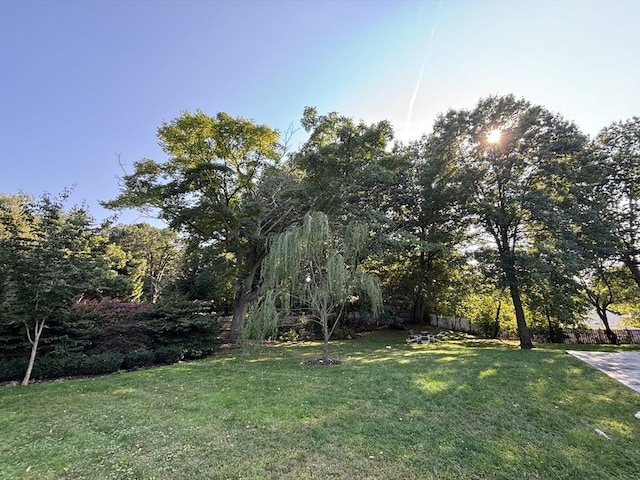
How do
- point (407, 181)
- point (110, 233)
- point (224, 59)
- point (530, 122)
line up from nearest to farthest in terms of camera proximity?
point (224, 59) → point (530, 122) → point (407, 181) → point (110, 233)

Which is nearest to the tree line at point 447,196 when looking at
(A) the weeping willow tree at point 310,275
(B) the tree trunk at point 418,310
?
(A) the weeping willow tree at point 310,275

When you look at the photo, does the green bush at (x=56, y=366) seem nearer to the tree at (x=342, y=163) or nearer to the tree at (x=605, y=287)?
the tree at (x=342, y=163)

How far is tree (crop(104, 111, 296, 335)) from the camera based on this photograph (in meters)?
12.2

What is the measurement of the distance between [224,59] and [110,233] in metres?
20.7

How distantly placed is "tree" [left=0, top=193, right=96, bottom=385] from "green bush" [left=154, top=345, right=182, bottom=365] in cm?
264

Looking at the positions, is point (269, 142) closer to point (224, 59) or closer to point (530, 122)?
point (224, 59)

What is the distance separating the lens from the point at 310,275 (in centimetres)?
830

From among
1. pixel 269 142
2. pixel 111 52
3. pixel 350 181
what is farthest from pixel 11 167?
pixel 350 181

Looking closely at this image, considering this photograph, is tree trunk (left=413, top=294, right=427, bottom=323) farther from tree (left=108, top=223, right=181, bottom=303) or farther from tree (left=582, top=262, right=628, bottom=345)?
tree (left=108, top=223, right=181, bottom=303)

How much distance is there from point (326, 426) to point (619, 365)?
27.8 ft

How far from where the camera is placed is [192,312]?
32.5 ft

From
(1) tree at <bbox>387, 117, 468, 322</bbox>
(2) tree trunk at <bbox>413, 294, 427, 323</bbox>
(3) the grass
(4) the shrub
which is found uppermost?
(1) tree at <bbox>387, 117, 468, 322</bbox>

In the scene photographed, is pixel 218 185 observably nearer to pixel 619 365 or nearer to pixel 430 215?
pixel 430 215

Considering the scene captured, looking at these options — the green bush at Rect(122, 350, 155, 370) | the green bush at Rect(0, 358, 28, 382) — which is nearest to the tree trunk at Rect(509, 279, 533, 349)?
the green bush at Rect(122, 350, 155, 370)
